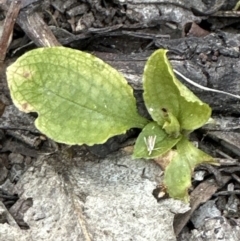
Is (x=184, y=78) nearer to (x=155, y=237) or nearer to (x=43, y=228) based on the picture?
(x=155, y=237)

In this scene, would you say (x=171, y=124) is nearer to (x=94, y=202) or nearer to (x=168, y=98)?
(x=168, y=98)

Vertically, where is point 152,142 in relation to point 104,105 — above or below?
below

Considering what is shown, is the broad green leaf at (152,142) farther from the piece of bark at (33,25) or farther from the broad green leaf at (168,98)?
the piece of bark at (33,25)

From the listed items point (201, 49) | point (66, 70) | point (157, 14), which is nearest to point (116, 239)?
point (66, 70)

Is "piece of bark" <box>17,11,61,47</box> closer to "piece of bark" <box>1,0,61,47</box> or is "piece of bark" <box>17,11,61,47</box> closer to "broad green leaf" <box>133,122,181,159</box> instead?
"piece of bark" <box>1,0,61,47</box>

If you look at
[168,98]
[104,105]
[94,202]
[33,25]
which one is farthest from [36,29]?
[94,202]

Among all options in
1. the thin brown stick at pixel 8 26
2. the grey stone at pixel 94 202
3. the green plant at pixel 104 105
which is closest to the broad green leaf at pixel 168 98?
the green plant at pixel 104 105

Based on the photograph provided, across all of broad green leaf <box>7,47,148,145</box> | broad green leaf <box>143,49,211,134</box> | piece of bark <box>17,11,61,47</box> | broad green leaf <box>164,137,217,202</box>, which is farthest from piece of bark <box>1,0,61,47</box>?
broad green leaf <box>164,137,217,202</box>
